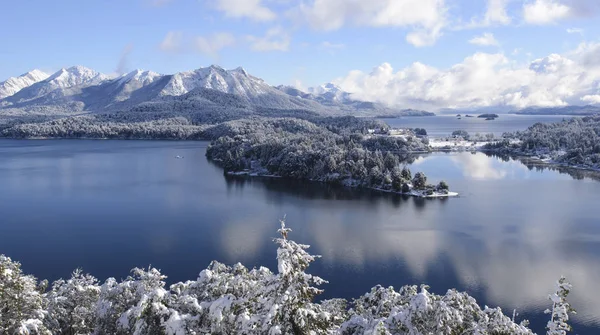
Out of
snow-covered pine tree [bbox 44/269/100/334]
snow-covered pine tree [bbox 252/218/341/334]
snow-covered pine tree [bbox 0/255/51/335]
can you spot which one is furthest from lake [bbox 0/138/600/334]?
snow-covered pine tree [bbox 252/218/341/334]

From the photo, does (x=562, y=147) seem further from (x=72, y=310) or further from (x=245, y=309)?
(x=72, y=310)

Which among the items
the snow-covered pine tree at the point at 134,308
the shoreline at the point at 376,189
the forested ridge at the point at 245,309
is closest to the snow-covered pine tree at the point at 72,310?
the forested ridge at the point at 245,309

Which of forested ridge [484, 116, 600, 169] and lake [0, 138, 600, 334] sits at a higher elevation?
forested ridge [484, 116, 600, 169]

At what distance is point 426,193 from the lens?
51219 mm

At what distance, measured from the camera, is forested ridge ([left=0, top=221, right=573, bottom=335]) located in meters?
7.82

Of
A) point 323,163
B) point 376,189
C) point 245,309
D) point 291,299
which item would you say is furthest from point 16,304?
point 323,163

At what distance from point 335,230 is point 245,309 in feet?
94.1

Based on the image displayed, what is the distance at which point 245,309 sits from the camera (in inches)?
356

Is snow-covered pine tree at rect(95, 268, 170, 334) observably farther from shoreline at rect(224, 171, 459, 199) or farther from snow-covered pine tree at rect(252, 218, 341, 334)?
shoreline at rect(224, 171, 459, 199)

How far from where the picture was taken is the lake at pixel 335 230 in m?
27.5

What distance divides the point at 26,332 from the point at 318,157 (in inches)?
2257

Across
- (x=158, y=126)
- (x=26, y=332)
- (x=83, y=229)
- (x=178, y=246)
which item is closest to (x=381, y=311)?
(x=26, y=332)

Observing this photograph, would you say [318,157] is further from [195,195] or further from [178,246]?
[178,246]

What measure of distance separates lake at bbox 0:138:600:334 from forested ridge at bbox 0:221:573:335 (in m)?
15.0
